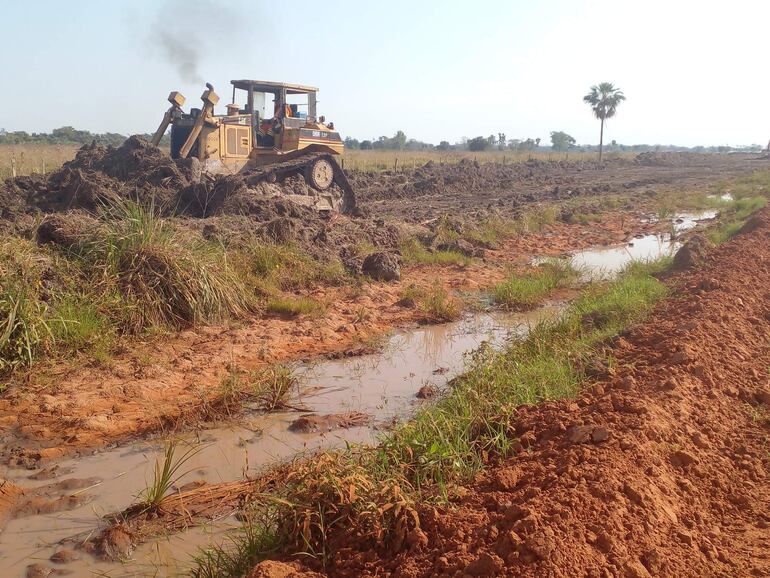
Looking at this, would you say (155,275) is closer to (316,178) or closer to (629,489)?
(629,489)

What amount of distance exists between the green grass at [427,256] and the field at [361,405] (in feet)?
Answer: 0.18

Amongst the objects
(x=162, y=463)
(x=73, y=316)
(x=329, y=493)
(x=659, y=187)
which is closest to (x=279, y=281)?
(x=73, y=316)

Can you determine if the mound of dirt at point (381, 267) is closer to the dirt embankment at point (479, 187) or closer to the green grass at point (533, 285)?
the green grass at point (533, 285)

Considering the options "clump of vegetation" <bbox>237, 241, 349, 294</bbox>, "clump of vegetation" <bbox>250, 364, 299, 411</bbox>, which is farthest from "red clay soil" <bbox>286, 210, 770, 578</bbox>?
"clump of vegetation" <bbox>237, 241, 349, 294</bbox>

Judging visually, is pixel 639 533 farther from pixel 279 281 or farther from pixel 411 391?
pixel 279 281

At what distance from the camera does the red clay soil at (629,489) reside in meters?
3.23

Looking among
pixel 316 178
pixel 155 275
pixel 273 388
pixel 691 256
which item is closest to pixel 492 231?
pixel 316 178

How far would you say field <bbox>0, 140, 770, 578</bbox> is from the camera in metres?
3.59

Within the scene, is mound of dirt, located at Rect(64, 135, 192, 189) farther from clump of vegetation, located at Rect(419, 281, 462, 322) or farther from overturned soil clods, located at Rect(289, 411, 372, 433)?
overturned soil clods, located at Rect(289, 411, 372, 433)

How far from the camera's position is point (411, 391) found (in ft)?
23.0

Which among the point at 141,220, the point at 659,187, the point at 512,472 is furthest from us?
the point at 659,187

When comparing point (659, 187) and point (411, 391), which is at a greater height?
point (659, 187)

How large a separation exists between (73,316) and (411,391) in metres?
3.57

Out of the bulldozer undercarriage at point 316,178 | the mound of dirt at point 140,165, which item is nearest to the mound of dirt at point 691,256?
the bulldozer undercarriage at point 316,178
